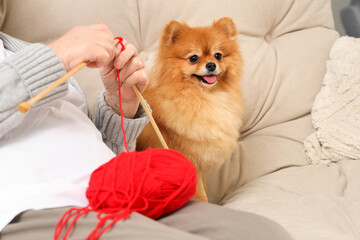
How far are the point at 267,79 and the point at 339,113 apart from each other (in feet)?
1.02

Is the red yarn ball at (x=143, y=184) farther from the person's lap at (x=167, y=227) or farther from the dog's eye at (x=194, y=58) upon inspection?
the dog's eye at (x=194, y=58)

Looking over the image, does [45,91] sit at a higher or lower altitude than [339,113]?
higher

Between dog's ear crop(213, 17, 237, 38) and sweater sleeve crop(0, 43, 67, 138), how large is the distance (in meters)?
0.71

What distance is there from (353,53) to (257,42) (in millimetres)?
385

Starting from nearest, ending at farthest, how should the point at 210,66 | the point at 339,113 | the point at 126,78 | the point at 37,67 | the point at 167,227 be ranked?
the point at 167,227 < the point at 37,67 < the point at 126,78 < the point at 210,66 < the point at 339,113

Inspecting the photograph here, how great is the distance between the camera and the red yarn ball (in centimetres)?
68

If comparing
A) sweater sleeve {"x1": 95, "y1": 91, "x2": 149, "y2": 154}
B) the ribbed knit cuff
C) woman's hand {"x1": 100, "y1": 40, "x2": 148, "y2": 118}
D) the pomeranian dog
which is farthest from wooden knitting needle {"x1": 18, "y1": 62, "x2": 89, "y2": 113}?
the pomeranian dog

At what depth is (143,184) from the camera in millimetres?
686

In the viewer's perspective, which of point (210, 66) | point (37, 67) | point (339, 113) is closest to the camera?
point (37, 67)

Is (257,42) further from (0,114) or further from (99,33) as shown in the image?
(0,114)

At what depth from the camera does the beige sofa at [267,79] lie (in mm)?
1228

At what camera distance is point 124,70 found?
A: 0.95 meters

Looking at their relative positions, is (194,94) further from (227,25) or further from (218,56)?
(227,25)

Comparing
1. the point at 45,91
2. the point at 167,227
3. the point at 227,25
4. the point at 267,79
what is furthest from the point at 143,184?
the point at 267,79
